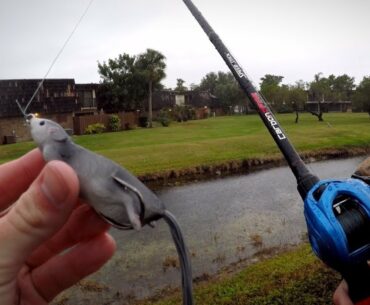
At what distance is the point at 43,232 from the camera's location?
6.34ft

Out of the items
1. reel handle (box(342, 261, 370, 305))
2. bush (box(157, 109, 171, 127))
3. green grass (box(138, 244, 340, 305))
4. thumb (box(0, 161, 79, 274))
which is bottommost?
green grass (box(138, 244, 340, 305))

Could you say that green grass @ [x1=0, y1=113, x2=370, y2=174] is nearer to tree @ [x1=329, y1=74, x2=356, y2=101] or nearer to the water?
the water

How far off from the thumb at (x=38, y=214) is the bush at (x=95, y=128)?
40.0m

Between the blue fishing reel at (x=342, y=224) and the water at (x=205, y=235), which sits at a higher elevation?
the blue fishing reel at (x=342, y=224)

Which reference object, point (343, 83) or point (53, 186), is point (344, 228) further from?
point (343, 83)

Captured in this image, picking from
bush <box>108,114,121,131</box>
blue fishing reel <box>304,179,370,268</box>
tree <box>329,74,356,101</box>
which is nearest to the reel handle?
blue fishing reel <box>304,179,370,268</box>

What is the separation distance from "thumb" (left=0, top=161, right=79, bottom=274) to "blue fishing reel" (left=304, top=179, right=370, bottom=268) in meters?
1.69

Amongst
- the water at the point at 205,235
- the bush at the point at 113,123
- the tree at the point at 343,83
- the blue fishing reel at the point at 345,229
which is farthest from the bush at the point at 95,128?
the tree at the point at 343,83

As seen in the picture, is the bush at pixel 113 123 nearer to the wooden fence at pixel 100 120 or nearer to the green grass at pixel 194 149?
the wooden fence at pixel 100 120

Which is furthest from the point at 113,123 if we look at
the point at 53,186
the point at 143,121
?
the point at 53,186

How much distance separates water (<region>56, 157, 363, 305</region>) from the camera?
9328mm

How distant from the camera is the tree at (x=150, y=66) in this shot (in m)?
47.5

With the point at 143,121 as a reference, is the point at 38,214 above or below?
above

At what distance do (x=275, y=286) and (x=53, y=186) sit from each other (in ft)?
20.5
